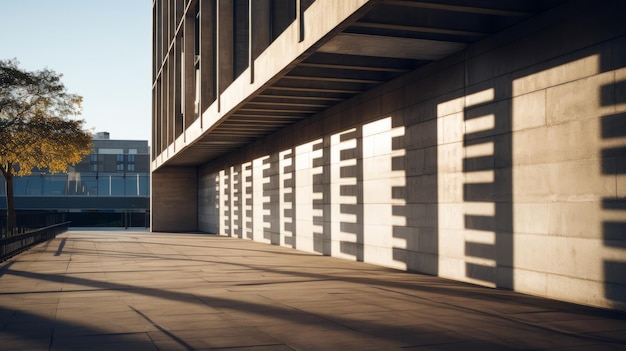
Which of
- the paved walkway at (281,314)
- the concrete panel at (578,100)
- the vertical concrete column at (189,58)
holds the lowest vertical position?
the paved walkway at (281,314)

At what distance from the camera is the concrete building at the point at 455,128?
9.82 m

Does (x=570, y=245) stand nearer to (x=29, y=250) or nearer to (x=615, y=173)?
(x=615, y=173)

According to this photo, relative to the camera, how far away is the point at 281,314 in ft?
30.3

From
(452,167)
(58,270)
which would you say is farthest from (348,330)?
(58,270)

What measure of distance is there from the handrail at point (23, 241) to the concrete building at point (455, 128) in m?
7.50

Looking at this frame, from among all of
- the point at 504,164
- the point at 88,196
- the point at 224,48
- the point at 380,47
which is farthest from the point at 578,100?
the point at 88,196

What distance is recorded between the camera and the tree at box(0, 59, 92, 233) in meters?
32.1

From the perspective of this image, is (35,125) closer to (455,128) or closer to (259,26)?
(259,26)

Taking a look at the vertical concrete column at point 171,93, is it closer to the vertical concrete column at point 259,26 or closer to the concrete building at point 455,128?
the concrete building at point 455,128

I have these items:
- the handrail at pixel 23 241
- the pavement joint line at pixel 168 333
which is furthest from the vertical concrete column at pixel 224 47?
the pavement joint line at pixel 168 333

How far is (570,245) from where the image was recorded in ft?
33.7

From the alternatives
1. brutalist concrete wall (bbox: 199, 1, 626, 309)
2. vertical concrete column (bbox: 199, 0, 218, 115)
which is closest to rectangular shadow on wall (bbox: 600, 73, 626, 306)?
brutalist concrete wall (bbox: 199, 1, 626, 309)

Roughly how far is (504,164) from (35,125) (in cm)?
2720

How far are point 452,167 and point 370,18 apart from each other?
396 cm
